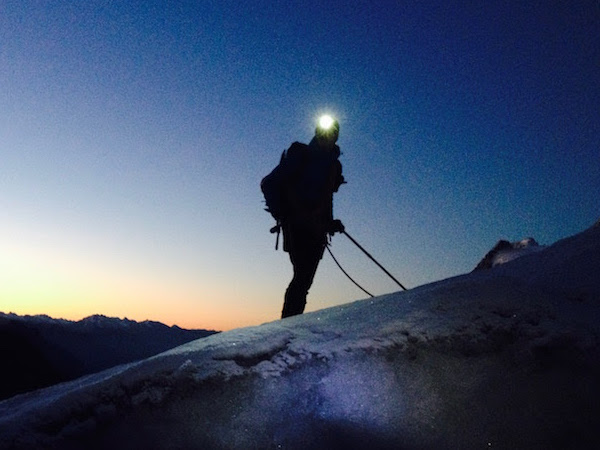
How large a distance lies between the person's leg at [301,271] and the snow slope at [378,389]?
84.5 inches

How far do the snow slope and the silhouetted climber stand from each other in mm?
2270

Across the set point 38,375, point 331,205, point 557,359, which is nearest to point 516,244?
point 331,205

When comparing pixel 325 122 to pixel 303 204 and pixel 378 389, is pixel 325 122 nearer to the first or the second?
pixel 303 204

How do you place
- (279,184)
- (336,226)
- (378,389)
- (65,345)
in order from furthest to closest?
(65,345) → (336,226) → (279,184) → (378,389)

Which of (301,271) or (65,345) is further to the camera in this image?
(65,345)

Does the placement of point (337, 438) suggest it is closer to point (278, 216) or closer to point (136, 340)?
point (278, 216)

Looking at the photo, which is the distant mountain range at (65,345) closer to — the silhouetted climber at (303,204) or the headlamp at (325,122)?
the silhouetted climber at (303,204)

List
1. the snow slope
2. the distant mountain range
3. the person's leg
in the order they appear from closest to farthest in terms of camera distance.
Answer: the snow slope, the person's leg, the distant mountain range

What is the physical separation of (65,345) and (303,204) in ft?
29.3

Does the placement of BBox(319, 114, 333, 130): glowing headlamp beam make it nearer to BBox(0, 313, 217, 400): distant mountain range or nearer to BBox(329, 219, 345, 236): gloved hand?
BBox(329, 219, 345, 236): gloved hand

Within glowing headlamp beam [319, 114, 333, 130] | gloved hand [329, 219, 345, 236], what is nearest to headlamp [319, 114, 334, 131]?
glowing headlamp beam [319, 114, 333, 130]

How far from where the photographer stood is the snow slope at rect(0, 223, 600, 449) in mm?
1513

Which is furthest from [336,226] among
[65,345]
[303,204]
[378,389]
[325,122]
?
[65,345]

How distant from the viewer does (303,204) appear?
4348mm
